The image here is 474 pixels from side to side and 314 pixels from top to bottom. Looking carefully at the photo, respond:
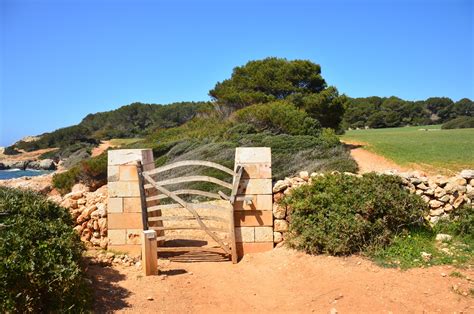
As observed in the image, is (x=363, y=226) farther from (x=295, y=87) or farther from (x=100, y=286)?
(x=295, y=87)

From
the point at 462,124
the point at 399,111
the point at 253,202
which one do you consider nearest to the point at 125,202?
the point at 253,202

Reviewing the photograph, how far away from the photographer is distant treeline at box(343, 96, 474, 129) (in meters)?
57.4

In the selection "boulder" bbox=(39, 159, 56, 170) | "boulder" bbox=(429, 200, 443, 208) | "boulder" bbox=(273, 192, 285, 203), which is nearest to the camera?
"boulder" bbox=(273, 192, 285, 203)

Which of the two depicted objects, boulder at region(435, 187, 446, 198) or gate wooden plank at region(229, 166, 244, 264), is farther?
boulder at region(435, 187, 446, 198)

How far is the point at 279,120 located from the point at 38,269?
58.2 ft

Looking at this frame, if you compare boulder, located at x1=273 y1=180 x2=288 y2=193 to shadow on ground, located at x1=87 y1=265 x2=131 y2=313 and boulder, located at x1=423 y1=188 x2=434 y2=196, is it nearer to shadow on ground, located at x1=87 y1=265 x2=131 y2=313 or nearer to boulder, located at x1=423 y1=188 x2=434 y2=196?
boulder, located at x1=423 y1=188 x2=434 y2=196

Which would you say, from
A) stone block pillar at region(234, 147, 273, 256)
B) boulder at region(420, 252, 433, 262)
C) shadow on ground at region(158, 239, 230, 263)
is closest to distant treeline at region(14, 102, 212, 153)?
shadow on ground at region(158, 239, 230, 263)

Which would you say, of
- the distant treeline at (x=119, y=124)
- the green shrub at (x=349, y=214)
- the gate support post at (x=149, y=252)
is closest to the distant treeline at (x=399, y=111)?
the distant treeline at (x=119, y=124)

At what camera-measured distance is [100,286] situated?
229 inches

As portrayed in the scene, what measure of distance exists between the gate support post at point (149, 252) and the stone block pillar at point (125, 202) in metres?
1.03

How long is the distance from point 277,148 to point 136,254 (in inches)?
403

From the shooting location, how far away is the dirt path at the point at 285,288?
522 centimetres

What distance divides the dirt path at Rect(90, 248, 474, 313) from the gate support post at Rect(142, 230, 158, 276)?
0.15 meters

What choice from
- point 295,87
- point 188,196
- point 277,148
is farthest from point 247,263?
point 295,87
